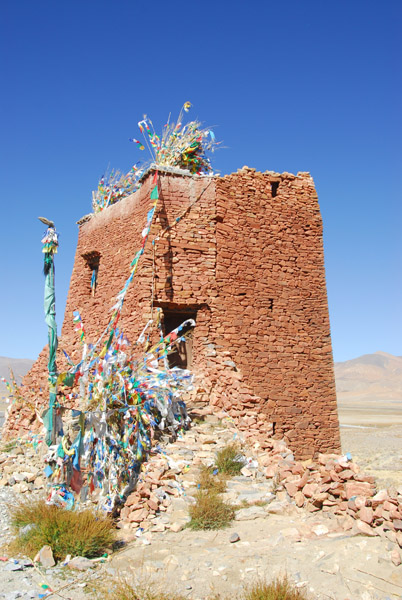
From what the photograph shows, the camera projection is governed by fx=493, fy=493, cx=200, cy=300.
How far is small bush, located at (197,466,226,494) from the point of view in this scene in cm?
676

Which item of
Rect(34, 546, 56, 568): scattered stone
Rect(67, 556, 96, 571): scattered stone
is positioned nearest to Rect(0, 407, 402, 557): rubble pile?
Rect(67, 556, 96, 571): scattered stone

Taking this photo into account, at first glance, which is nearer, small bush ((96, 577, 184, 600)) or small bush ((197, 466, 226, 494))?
small bush ((96, 577, 184, 600))

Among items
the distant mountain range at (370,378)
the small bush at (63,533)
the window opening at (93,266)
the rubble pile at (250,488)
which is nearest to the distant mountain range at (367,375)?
the distant mountain range at (370,378)

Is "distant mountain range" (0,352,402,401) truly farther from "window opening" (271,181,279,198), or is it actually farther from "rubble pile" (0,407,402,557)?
"rubble pile" (0,407,402,557)

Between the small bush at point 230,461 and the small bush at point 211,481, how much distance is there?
16cm

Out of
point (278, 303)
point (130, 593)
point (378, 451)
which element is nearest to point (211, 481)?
point (130, 593)

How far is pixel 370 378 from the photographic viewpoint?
101 meters

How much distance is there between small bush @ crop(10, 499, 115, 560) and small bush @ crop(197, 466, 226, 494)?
1.45m

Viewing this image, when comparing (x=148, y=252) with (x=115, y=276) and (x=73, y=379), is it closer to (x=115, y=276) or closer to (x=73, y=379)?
(x=115, y=276)

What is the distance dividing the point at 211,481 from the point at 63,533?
7.11 feet

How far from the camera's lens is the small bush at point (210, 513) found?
604cm

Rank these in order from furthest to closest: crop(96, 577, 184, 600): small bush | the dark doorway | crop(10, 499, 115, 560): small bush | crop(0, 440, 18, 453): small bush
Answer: the dark doorway → crop(0, 440, 18, 453): small bush → crop(10, 499, 115, 560): small bush → crop(96, 577, 184, 600): small bush

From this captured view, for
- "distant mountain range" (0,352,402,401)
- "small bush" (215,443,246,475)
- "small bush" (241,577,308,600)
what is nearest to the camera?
"small bush" (241,577,308,600)

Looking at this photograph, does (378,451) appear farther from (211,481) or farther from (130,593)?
(130,593)
